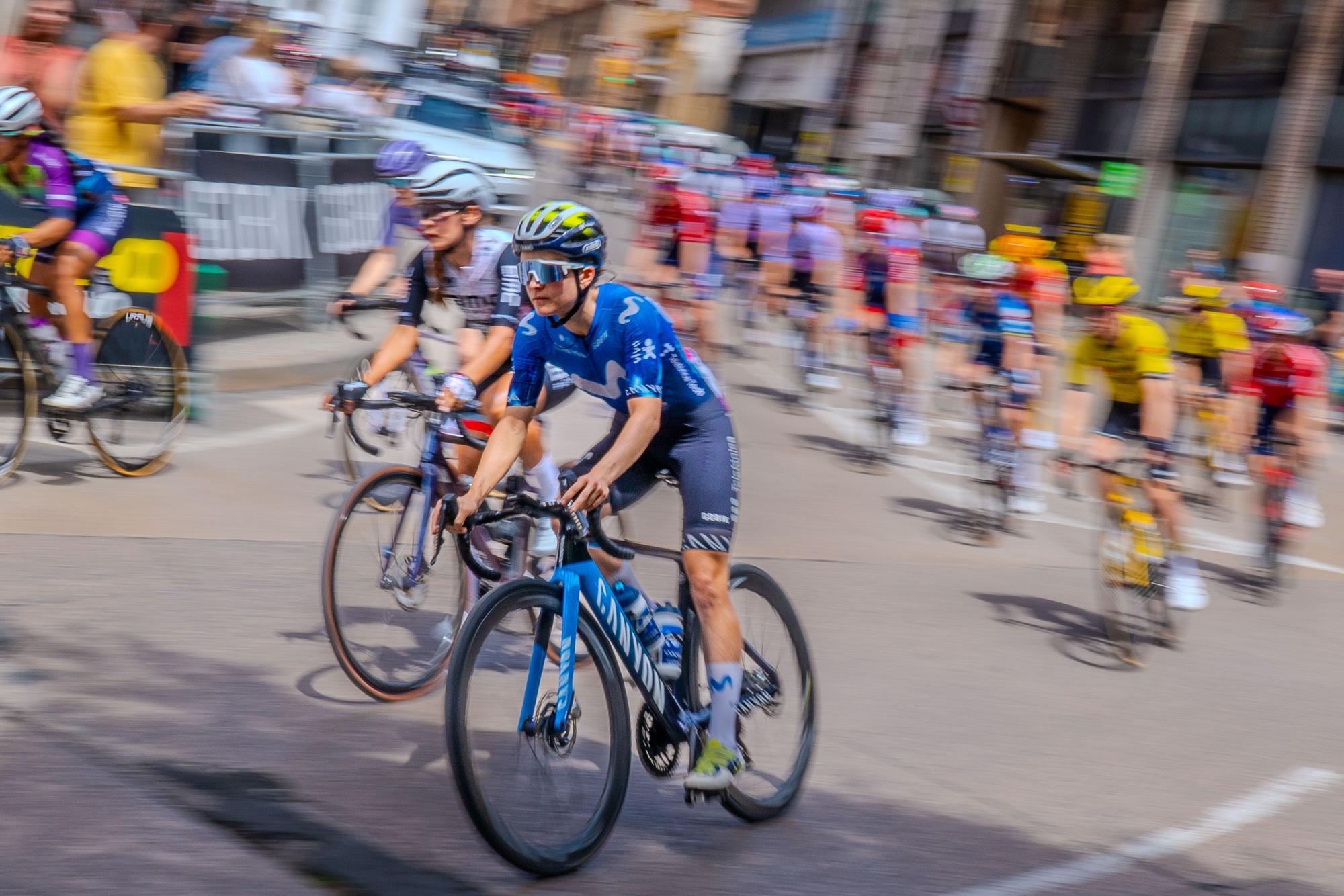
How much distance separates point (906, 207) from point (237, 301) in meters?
10.2

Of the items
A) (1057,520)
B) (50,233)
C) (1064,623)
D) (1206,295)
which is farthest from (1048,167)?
(50,233)

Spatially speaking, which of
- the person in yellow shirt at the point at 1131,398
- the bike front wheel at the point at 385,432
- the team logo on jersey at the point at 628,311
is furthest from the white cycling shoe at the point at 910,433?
the team logo on jersey at the point at 628,311

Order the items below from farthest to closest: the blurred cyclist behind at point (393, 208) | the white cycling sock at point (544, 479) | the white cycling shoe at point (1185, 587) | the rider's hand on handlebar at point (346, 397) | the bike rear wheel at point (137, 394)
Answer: the white cycling shoe at point (1185, 587) → the bike rear wheel at point (137, 394) → the blurred cyclist behind at point (393, 208) → the white cycling sock at point (544, 479) → the rider's hand on handlebar at point (346, 397)

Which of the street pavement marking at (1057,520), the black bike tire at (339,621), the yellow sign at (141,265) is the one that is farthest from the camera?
the street pavement marking at (1057,520)

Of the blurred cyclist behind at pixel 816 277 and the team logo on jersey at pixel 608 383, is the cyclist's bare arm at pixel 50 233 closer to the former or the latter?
the team logo on jersey at pixel 608 383

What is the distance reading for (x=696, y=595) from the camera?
426 centimetres

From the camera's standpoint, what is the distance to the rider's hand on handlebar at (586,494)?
3678 millimetres

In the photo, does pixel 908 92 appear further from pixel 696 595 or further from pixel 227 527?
pixel 696 595

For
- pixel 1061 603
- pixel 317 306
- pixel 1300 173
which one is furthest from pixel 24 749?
pixel 1300 173

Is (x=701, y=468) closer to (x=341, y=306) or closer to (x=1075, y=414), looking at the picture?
(x=341, y=306)

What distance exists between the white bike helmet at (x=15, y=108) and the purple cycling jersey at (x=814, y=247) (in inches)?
400

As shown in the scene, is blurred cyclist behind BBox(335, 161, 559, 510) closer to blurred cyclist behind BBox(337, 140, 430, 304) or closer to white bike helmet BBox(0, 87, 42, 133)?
blurred cyclist behind BBox(337, 140, 430, 304)

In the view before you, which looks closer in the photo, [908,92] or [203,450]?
[203,450]

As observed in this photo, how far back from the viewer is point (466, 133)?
2141 cm
